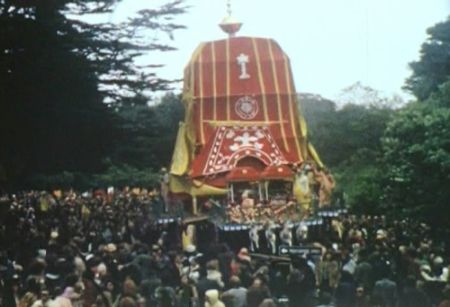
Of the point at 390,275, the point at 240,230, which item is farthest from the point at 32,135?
the point at 390,275

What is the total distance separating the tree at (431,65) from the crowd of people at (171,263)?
Result: 0.53 m

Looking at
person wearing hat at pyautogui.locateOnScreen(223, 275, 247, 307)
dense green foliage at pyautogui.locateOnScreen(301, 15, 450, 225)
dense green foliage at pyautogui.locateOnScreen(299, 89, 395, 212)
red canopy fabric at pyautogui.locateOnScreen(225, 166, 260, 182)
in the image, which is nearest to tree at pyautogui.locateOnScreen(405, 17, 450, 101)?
dense green foliage at pyautogui.locateOnScreen(301, 15, 450, 225)

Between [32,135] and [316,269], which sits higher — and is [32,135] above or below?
above

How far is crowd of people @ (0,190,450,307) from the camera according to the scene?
4152 millimetres

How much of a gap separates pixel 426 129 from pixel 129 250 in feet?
3.98

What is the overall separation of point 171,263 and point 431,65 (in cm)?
125

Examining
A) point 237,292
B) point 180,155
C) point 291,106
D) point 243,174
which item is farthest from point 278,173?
point 237,292

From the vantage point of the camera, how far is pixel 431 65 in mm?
4379

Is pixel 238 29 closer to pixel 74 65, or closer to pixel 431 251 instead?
pixel 74 65

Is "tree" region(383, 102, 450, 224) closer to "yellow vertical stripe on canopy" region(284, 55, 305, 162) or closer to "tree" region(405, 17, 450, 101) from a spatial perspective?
"tree" region(405, 17, 450, 101)

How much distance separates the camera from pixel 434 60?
4383 mm

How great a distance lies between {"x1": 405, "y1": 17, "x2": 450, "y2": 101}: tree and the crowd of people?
0.53 metres

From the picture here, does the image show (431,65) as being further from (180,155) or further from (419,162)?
(180,155)

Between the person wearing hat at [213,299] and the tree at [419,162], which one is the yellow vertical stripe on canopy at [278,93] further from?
the person wearing hat at [213,299]
